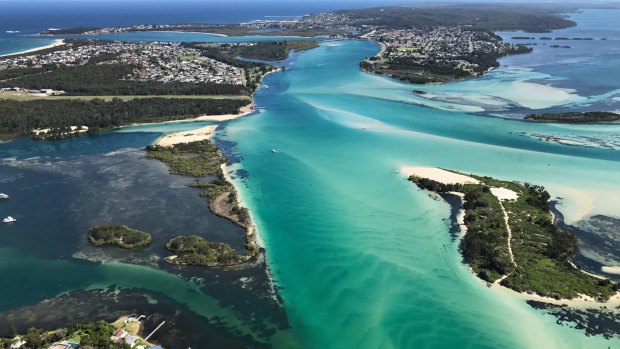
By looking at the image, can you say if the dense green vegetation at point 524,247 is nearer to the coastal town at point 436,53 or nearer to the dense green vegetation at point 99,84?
the dense green vegetation at point 99,84

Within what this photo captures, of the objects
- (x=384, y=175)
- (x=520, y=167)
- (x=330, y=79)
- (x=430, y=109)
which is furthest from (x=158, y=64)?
(x=520, y=167)

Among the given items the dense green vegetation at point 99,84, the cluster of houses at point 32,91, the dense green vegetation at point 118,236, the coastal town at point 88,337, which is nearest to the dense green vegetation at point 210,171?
the dense green vegetation at point 118,236

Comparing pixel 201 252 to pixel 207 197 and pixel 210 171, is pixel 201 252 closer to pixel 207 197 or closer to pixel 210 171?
pixel 207 197

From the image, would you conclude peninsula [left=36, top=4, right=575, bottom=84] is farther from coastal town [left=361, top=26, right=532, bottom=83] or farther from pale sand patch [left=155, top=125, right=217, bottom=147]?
pale sand patch [left=155, top=125, right=217, bottom=147]

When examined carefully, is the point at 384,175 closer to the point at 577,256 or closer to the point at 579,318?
the point at 577,256

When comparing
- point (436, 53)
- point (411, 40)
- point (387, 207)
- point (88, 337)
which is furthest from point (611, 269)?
point (411, 40)
